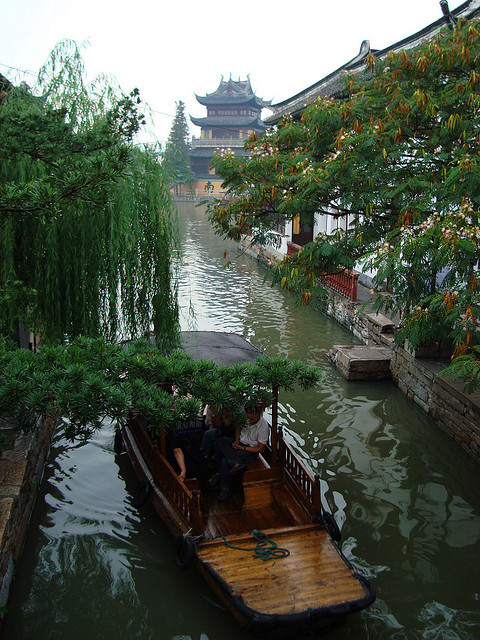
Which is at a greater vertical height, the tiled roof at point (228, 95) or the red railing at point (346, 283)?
the tiled roof at point (228, 95)

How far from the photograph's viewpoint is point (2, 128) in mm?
5137

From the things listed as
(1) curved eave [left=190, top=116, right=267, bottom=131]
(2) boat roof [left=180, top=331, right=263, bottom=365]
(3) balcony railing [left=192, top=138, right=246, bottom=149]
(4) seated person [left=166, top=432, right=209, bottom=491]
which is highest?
(1) curved eave [left=190, top=116, right=267, bottom=131]

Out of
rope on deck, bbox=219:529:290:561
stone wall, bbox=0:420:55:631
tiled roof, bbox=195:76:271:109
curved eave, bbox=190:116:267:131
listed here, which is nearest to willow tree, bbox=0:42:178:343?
stone wall, bbox=0:420:55:631

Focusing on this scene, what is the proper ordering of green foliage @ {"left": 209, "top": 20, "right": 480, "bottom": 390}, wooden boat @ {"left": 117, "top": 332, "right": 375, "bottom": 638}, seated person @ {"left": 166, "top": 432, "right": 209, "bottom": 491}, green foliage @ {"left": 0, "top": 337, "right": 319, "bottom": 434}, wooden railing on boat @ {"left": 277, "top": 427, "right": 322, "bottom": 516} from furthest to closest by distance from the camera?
green foliage @ {"left": 209, "top": 20, "right": 480, "bottom": 390} < seated person @ {"left": 166, "top": 432, "right": 209, "bottom": 491} < wooden railing on boat @ {"left": 277, "top": 427, "right": 322, "bottom": 516} < wooden boat @ {"left": 117, "top": 332, "right": 375, "bottom": 638} < green foliage @ {"left": 0, "top": 337, "right": 319, "bottom": 434}

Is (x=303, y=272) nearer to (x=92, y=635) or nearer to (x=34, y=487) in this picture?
(x=34, y=487)

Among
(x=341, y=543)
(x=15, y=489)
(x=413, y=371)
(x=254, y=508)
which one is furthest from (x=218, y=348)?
(x=15, y=489)

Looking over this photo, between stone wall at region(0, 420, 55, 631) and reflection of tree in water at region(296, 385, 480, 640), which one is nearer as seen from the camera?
stone wall at region(0, 420, 55, 631)

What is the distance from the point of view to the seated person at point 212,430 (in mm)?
6678

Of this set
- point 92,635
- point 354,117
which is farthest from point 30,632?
point 354,117

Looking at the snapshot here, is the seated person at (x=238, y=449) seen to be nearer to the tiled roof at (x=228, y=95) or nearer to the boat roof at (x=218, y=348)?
the boat roof at (x=218, y=348)

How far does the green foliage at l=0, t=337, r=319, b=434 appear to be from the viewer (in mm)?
4191

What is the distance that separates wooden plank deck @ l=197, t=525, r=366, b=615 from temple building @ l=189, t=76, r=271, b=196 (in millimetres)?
55125

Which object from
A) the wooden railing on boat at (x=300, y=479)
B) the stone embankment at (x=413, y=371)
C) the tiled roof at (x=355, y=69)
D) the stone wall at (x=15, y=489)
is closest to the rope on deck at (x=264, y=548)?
the wooden railing on boat at (x=300, y=479)

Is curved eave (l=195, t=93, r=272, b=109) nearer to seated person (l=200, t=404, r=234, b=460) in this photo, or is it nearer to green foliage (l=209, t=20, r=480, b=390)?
green foliage (l=209, t=20, r=480, b=390)
